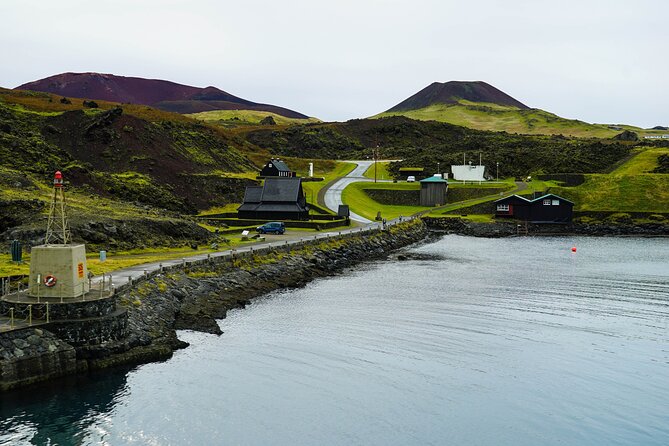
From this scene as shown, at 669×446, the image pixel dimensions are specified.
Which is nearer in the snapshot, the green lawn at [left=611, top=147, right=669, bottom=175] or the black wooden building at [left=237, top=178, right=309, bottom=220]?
the black wooden building at [left=237, top=178, right=309, bottom=220]

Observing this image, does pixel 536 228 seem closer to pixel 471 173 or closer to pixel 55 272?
pixel 471 173

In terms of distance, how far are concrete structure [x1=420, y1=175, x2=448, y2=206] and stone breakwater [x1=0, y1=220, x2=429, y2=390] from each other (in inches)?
1977

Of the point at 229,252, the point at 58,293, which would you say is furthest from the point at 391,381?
the point at 229,252

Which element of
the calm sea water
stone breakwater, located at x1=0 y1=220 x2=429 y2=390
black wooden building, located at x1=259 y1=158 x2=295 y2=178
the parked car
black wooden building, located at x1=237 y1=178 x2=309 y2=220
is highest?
black wooden building, located at x1=259 y1=158 x2=295 y2=178

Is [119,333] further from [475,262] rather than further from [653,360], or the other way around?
[475,262]

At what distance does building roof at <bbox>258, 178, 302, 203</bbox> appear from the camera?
9338 cm

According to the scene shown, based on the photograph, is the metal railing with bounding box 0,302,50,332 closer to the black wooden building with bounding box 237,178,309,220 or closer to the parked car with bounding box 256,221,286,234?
the parked car with bounding box 256,221,286,234

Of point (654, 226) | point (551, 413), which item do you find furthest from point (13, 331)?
point (654, 226)

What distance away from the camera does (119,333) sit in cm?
3400

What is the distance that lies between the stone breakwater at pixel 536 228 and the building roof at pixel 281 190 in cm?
2850

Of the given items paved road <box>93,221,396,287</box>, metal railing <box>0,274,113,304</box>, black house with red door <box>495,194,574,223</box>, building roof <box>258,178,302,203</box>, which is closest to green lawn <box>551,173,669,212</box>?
black house with red door <box>495,194,574,223</box>

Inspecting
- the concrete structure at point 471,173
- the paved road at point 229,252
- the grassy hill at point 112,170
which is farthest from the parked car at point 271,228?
the concrete structure at point 471,173

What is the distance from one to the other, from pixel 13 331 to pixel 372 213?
84516mm

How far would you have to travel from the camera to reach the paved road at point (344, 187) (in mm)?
104000
